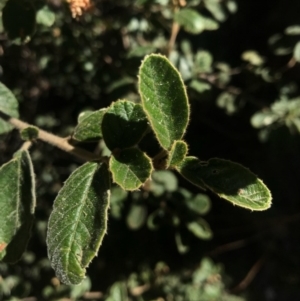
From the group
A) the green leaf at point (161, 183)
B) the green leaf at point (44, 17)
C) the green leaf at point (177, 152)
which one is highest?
the green leaf at point (177, 152)

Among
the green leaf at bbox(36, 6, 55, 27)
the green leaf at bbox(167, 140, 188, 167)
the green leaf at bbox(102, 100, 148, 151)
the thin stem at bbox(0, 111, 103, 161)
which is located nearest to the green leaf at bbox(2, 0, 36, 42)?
the green leaf at bbox(36, 6, 55, 27)

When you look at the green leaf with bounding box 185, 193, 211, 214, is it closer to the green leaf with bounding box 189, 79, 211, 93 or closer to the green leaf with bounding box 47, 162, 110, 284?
the green leaf with bounding box 189, 79, 211, 93

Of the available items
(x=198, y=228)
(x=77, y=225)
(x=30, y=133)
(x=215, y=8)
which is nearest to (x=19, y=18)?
(x=30, y=133)

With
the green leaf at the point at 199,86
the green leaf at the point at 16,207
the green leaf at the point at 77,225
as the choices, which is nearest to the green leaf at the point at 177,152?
the green leaf at the point at 77,225

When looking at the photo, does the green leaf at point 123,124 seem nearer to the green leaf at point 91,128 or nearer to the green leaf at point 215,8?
the green leaf at point 91,128

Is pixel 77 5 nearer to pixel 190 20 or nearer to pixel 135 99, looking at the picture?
pixel 190 20

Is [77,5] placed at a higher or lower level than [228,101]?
Result: higher

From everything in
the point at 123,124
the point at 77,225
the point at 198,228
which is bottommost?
the point at 198,228
